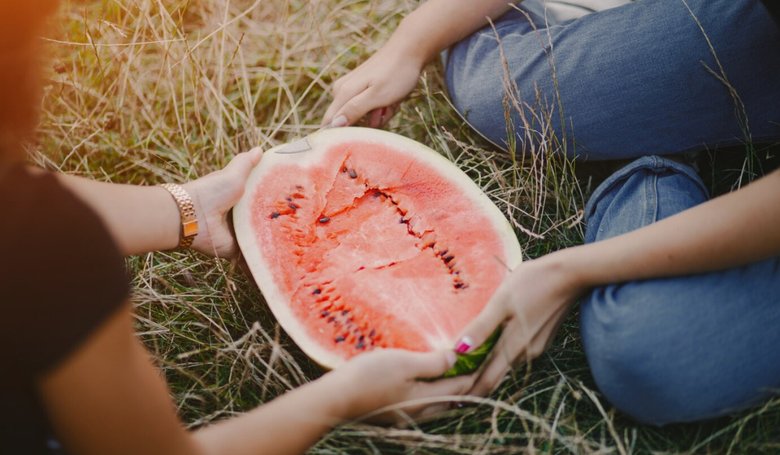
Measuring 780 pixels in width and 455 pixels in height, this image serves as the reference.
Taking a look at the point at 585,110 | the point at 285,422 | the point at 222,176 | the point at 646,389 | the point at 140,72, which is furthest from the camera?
the point at 140,72

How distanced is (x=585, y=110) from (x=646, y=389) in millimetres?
738

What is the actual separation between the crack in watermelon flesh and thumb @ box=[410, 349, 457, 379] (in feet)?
0.19

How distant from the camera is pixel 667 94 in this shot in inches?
59.6

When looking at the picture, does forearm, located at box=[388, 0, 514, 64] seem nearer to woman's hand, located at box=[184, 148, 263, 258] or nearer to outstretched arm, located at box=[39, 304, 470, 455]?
woman's hand, located at box=[184, 148, 263, 258]

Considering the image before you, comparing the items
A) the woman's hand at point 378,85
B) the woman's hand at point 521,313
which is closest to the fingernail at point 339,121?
the woman's hand at point 378,85

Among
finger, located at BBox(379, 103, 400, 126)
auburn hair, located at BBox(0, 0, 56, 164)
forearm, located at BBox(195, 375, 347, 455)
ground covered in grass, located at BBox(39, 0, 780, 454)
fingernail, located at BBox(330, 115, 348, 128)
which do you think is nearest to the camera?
auburn hair, located at BBox(0, 0, 56, 164)

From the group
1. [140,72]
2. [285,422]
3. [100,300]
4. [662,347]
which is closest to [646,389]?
[662,347]

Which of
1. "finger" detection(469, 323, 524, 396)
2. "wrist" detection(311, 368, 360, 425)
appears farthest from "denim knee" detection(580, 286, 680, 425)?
"wrist" detection(311, 368, 360, 425)

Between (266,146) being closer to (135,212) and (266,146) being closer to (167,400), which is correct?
(135,212)

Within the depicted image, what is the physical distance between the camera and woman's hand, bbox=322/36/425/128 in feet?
5.65

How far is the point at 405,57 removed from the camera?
1.76 meters

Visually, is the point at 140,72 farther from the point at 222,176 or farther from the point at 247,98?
the point at 222,176

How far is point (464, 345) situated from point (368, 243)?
0.38 meters

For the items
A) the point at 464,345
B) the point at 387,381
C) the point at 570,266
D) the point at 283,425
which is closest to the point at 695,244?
the point at 570,266
